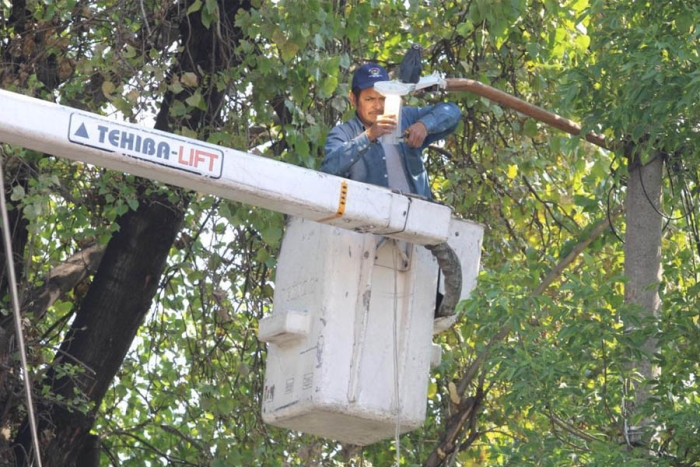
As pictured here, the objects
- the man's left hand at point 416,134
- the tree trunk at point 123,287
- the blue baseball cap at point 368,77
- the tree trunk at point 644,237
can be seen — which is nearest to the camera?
the man's left hand at point 416,134

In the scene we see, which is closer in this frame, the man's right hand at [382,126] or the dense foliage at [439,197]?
the man's right hand at [382,126]

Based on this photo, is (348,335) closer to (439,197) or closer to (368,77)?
(368,77)

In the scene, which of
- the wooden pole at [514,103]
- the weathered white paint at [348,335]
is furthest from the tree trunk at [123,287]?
the weathered white paint at [348,335]

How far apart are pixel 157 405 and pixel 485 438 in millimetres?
1993

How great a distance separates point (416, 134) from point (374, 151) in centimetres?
18

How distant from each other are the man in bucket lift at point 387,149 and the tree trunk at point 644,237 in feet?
3.86

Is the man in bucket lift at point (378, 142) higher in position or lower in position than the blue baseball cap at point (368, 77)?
lower

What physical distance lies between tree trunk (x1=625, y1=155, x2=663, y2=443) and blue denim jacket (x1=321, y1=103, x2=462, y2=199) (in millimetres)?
1248

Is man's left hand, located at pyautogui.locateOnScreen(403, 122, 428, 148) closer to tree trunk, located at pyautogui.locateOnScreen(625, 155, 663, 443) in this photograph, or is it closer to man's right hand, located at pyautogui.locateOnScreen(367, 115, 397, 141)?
man's right hand, located at pyautogui.locateOnScreen(367, 115, 397, 141)

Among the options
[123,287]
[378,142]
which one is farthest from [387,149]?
[123,287]

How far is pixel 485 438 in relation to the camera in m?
9.77

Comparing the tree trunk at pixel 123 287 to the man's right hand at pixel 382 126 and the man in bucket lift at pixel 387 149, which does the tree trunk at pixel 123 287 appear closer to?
the man in bucket lift at pixel 387 149

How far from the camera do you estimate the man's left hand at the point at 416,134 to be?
6.25m

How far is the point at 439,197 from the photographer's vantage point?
927 centimetres
